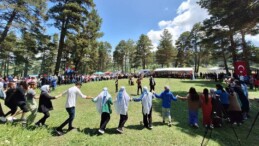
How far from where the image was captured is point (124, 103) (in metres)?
7.34

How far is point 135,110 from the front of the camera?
1077cm

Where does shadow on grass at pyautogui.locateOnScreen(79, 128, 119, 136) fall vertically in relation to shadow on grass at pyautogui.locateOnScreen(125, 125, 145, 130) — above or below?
above

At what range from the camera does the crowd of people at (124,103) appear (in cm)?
700

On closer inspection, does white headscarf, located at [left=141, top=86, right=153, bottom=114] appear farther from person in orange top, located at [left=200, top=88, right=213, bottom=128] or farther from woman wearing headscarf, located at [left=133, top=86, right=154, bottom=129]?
person in orange top, located at [left=200, top=88, right=213, bottom=128]

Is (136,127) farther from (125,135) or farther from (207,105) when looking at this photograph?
(207,105)

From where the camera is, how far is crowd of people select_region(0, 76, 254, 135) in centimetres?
700

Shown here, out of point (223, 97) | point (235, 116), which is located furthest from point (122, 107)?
point (235, 116)

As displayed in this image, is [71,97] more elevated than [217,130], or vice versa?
[71,97]

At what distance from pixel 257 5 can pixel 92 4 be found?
1878cm

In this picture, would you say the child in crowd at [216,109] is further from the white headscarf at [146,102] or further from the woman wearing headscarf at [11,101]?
the woman wearing headscarf at [11,101]

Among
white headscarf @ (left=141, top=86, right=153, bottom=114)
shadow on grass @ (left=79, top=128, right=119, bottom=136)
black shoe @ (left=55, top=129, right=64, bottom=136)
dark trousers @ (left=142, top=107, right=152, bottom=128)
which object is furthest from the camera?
dark trousers @ (left=142, top=107, right=152, bottom=128)

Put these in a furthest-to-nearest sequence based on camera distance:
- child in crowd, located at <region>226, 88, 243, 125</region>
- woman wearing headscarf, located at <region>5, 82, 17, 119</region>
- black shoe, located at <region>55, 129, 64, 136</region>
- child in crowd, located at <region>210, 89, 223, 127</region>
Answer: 1. child in crowd, located at <region>226, 88, 243, 125</region>
2. child in crowd, located at <region>210, 89, 223, 127</region>
3. woman wearing headscarf, located at <region>5, 82, 17, 119</region>
4. black shoe, located at <region>55, 129, 64, 136</region>

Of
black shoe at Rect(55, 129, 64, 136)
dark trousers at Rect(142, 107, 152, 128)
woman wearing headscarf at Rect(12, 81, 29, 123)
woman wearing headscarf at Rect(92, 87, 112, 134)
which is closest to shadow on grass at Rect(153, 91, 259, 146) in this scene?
dark trousers at Rect(142, 107, 152, 128)

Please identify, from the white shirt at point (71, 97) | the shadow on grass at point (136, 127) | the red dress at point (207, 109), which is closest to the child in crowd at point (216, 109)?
the red dress at point (207, 109)
